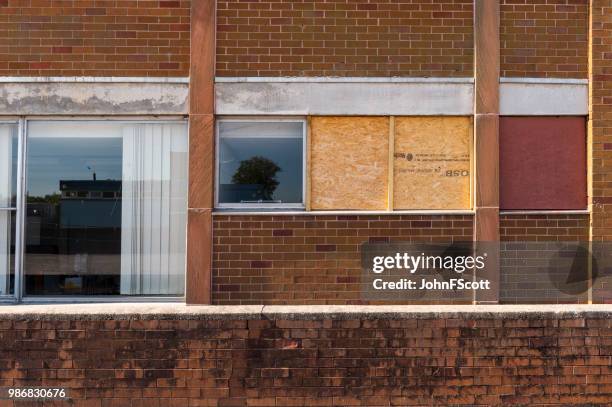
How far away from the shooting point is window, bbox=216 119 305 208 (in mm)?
7219

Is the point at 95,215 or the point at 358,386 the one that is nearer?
the point at 358,386

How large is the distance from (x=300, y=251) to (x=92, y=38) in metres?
3.53

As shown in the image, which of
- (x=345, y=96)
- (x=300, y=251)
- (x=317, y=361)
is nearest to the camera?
(x=317, y=361)

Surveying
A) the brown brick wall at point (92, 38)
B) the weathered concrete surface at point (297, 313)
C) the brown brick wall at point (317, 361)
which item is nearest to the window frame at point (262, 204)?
the brown brick wall at point (92, 38)

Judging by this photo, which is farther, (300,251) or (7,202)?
(7,202)

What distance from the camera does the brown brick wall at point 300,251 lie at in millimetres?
7039

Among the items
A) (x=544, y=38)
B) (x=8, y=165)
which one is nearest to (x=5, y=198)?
A: (x=8, y=165)

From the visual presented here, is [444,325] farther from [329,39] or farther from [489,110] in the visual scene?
[329,39]

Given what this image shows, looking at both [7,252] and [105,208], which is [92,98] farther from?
[7,252]

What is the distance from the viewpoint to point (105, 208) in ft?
23.7

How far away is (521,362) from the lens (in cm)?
555

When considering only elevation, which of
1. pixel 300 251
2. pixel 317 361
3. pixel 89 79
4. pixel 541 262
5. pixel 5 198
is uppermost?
pixel 89 79

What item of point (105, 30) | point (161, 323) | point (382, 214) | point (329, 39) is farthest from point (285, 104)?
point (161, 323)

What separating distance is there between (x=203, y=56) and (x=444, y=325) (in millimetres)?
4095
